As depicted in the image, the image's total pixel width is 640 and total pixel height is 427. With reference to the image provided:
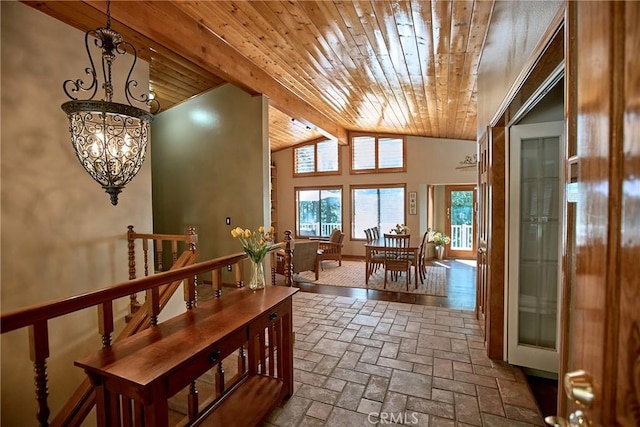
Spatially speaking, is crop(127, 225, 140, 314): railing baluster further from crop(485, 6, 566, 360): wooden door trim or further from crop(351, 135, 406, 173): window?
crop(351, 135, 406, 173): window

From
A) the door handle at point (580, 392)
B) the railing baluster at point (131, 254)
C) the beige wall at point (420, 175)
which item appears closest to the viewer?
the door handle at point (580, 392)

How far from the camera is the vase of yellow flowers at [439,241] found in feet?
25.1

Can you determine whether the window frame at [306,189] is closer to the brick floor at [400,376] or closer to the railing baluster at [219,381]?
the brick floor at [400,376]

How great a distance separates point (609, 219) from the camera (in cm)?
54

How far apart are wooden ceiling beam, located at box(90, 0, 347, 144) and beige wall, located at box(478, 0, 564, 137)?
2937mm

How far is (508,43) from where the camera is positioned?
197 centimetres

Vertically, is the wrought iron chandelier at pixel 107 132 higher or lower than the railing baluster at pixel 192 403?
higher

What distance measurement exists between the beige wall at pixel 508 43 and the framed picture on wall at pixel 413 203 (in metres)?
4.52

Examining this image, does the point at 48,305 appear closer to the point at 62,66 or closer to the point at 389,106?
the point at 62,66

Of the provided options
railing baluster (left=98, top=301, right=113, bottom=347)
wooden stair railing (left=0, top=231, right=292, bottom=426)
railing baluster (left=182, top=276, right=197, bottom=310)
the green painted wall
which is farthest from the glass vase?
the green painted wall

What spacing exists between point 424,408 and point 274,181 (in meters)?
7.77

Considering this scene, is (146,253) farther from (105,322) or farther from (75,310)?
(75,310)

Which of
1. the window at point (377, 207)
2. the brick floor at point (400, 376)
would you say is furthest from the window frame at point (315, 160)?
the brick floor at point (400, 376)

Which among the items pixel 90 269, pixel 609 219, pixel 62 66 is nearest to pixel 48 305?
pixel 609 219
